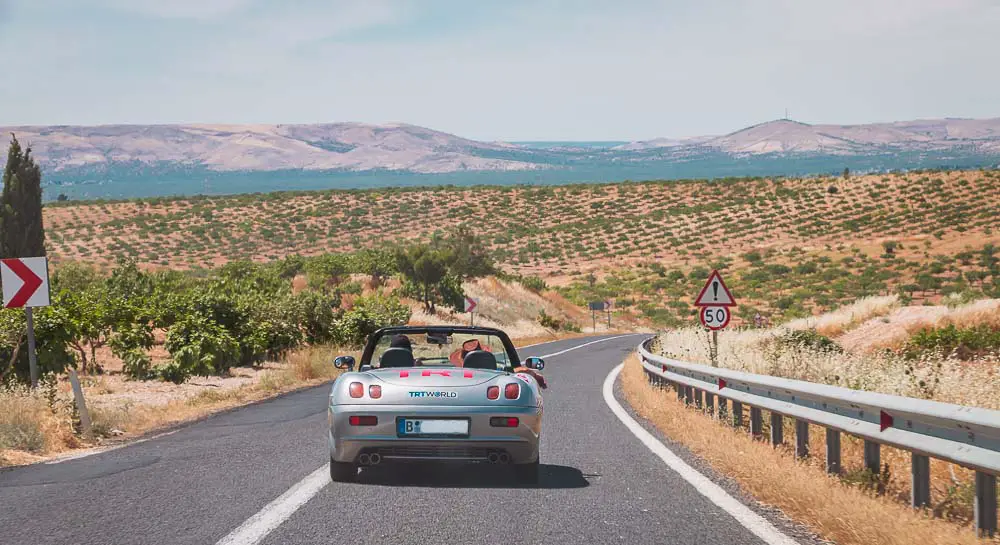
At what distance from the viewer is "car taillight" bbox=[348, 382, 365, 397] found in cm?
816

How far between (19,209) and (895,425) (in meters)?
45.6

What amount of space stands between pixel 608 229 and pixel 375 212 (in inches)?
1009

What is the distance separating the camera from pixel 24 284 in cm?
1366

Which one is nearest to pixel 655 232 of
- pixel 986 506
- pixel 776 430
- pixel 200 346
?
pixel 200 346

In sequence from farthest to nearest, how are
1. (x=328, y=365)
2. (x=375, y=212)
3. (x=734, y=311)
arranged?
(x=375, y=212) → (x=734, y=311) → (x=328, y=365)

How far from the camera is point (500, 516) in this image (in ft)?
23.2

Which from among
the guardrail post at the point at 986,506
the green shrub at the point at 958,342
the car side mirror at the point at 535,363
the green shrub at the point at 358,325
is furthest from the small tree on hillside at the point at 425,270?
the guardrail post at the point at 986,506

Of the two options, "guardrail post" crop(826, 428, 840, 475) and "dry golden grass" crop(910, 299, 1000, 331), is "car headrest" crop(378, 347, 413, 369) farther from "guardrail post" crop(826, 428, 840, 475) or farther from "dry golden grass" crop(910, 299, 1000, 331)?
"dry golden grass" crop(910, 299, 1000, 331)

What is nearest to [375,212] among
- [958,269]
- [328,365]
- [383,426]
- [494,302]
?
[494,302]

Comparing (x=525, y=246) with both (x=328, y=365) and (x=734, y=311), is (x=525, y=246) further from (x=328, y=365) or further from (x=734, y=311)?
(x=328, y=365)

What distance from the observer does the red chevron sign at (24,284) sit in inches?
536

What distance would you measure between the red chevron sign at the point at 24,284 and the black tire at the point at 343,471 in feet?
23.1

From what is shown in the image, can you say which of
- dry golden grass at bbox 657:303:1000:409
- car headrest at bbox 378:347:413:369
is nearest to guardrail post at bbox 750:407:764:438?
dry golden grass at bbox 657:303:1000:409

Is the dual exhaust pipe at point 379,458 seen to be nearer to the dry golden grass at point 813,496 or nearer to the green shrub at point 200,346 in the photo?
the dry golden grass at point 813,496
